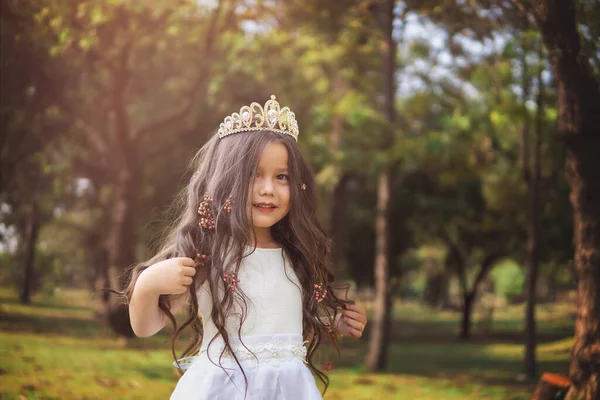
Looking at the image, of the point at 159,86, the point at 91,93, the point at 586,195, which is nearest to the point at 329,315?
the point at 586,195

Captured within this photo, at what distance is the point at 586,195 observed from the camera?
4.76 metres

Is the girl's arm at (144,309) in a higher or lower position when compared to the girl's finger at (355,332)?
higher

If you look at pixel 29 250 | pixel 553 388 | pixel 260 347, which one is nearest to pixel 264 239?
pixel 260 347

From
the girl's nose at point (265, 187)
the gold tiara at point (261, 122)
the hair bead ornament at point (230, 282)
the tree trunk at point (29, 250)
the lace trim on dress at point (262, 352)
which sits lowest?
the tree trunk at point (29, 250)

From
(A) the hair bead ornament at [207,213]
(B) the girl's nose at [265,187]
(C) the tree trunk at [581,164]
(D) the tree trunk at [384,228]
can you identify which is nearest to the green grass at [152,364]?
(D) the tree trunk at [384,228]

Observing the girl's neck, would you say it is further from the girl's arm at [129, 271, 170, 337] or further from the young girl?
the girl's arm at [129, 271, 170, 337]

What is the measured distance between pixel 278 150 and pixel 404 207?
14.1 m

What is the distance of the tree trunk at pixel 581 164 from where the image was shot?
176 inches

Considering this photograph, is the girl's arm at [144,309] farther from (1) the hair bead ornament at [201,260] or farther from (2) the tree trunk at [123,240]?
(2) the tree trunk at [123,240]

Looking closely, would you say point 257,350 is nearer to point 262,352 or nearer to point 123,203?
point 262,352

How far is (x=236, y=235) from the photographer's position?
2627 millimetres

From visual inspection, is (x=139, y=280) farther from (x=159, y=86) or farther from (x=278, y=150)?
(x=159, y=86)

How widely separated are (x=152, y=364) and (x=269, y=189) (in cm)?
673

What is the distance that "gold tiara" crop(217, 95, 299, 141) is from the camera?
2.82 meters
